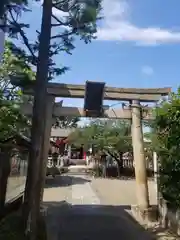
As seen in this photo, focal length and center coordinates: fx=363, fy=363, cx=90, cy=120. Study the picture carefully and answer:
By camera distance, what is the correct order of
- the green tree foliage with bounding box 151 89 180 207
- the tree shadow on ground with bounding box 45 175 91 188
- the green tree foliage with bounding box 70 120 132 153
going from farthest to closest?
the green tree foliage with bounding box 70 120 132 153 → the tree shadow on ground with bounding box 45 175 91 188 → the green tree foliage with bounding box 151 89 180 207

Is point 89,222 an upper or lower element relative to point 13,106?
lower

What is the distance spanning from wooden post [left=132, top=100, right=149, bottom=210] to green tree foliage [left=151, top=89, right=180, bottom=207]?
1392 mm

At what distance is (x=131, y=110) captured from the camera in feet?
39.7

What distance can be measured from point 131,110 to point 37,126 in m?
5.24

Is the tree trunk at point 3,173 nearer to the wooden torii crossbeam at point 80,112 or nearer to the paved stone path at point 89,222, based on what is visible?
the paved stone path at point 89,222

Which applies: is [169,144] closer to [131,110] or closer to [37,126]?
[131,110]

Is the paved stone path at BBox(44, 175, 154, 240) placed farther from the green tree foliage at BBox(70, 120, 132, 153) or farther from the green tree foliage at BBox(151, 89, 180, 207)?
the green tree foliage at BBox(70, 120, 132, 153)

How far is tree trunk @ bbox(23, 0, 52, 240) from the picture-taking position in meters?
7.34

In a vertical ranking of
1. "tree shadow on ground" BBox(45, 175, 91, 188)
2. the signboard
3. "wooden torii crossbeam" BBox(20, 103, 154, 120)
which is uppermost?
the signboard

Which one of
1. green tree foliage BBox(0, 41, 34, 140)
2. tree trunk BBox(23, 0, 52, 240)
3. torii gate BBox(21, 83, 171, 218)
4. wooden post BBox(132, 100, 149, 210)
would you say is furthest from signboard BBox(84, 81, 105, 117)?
tree trunk BBox(23, 0, 52, 240)

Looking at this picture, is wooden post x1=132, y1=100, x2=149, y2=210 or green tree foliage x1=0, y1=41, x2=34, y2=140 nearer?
green tree foliage x1=0, y1=41, x2=34, y2=140

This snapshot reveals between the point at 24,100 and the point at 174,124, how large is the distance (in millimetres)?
5270

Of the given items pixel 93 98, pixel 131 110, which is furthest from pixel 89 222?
pixel 131 110

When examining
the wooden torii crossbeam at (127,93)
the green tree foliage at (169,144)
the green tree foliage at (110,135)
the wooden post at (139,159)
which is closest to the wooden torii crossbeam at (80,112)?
the wooden post at (139,159)
